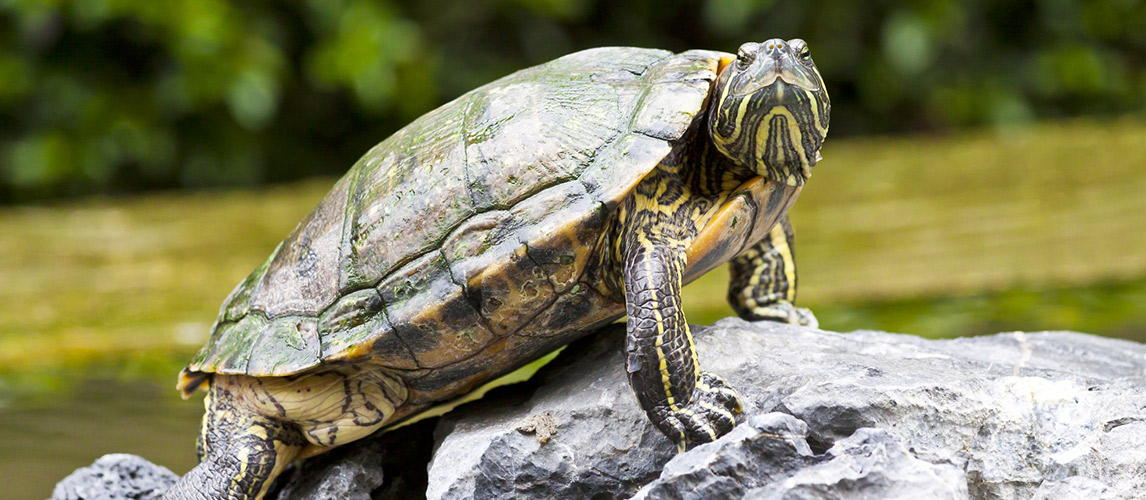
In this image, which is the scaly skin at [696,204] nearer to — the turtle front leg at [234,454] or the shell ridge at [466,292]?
the shell ridge at [466,292]

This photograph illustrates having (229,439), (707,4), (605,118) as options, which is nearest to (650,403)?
(605,118)

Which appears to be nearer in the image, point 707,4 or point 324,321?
point 324,321

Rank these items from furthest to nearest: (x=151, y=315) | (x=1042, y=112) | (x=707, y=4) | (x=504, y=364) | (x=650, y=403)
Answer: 1. (x=1042, y=112)
2. (x=707, y=4)
3. (x=151, y=315)
4. (x=504, y=364)
5. (x=650, y=403)

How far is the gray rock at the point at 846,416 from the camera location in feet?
5.65

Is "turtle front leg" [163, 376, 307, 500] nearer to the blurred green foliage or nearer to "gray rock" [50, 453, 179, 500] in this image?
"gray rock" [50, 453, 179, 500]

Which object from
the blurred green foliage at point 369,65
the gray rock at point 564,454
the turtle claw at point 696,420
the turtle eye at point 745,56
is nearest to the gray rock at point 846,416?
the gray rock at point 564,454

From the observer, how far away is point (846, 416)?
5.61ft

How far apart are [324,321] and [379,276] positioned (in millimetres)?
155

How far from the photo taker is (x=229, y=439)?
213cm

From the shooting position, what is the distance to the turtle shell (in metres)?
1.84

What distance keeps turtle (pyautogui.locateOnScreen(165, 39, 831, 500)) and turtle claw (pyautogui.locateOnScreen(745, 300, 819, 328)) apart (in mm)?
377

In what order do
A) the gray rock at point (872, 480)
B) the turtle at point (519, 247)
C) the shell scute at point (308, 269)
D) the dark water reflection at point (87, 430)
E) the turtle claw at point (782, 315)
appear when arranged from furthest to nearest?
the dark water reflection at point (87, 430), the turtle claw at point (782, 315), the shell scute at point (308, 269), the turtle at point (519, 247), the gray rock at point (872, 480)

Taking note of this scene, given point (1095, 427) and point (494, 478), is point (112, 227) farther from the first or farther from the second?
point (1095, 427)

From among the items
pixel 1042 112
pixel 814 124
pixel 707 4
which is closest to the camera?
pixel 814 124
